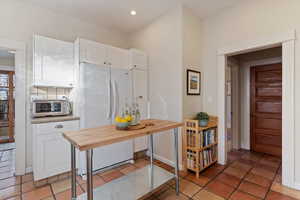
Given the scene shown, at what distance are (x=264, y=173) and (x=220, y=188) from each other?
0.99 meters

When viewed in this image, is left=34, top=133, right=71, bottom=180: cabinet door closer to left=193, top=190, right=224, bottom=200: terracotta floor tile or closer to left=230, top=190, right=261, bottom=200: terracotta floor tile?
left=193, top=190, right=224, bottom=200: terracotta floor tile

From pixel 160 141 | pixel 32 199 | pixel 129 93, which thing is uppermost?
pixel 129 93

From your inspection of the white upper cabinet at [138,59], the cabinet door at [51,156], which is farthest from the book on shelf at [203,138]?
the cabinet door at [51,156]

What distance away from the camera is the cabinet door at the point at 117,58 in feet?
9.09

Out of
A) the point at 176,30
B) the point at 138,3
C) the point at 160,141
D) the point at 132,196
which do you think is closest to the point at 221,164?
the point at 160,141

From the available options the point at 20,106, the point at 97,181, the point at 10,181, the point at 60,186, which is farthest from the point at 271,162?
the point at 20,106

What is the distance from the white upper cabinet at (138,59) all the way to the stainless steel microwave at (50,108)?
1.41 metres

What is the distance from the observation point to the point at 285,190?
79.5 inches

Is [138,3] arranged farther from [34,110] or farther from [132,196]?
[132,196]

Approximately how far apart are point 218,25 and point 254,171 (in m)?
2.67

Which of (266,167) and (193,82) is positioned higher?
(193,82)

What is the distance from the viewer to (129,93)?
2.96 m

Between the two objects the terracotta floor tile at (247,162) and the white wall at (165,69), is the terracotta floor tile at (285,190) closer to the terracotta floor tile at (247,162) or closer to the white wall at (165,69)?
the terracotta floor tile at (247,162)

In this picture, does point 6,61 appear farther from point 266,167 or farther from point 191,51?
point 266,167
